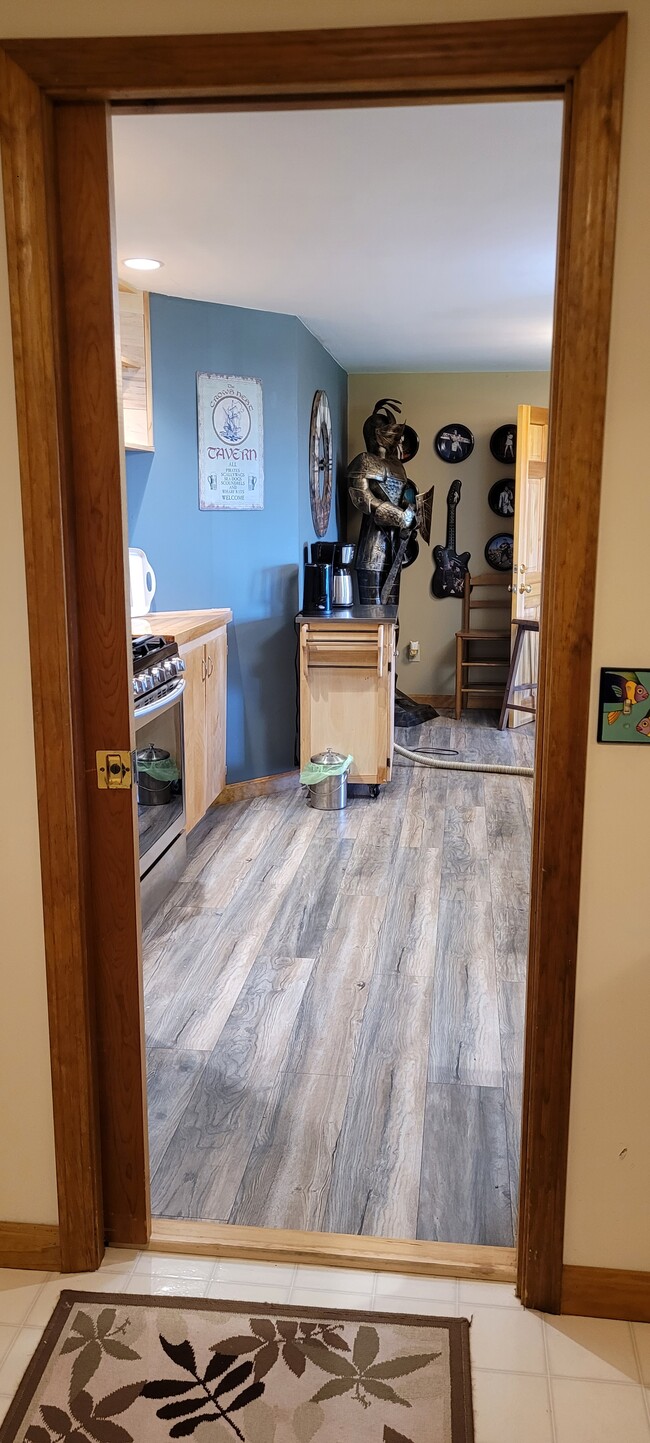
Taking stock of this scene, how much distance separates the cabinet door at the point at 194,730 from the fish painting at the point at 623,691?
98.0 inches

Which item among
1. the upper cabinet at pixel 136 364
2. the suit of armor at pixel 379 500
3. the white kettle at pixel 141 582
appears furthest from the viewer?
Answer: the suit of armor at pixel 379 500

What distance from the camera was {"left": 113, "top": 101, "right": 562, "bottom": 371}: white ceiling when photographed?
2643 millimetres

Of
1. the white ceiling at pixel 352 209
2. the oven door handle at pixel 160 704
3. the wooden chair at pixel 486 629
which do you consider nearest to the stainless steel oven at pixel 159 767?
the oven door handle at pixel 160 704

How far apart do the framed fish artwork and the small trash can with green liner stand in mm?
3304

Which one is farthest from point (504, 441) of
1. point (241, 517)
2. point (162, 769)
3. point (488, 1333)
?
point (488, 1333)

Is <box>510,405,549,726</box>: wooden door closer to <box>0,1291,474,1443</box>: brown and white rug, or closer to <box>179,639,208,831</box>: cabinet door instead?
<box>179,639,208,831</box>: cabinet door

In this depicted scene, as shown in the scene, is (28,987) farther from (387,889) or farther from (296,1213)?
(387,889)

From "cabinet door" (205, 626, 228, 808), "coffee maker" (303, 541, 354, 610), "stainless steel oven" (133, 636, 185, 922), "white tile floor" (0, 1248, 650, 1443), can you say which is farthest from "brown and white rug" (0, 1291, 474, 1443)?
"coffee maker" (303, 541, 354, 610)

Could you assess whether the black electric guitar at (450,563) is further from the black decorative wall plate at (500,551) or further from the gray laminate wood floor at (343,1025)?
the gray laminate wood floor at (343,1025)

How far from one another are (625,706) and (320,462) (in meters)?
4.47

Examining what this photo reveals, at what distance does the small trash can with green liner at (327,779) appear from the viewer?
5008 millimetres

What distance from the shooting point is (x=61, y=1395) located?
1.73 metres

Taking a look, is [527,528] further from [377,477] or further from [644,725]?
[644,725]

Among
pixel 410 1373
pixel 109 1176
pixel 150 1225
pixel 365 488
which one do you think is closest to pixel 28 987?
pixel 109 1176
